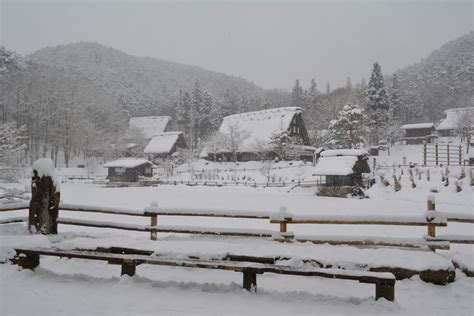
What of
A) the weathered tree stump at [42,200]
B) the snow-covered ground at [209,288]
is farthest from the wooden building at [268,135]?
the snow-covered ground at [209,288]

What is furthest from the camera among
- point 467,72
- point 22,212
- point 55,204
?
point 467,72

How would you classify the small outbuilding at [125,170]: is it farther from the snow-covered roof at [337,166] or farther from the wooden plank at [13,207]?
the wooden plank at [13,207]

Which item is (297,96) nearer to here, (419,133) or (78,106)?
(419,133)

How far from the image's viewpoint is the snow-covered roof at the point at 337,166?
28.3 meters

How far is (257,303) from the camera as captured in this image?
4.77 m

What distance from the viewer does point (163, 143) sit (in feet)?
206

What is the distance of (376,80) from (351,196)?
34.6 meters

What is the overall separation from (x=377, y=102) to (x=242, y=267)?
182 feet

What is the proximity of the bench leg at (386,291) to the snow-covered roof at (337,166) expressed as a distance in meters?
24.4

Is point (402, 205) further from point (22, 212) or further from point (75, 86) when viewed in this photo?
point (75, 86)

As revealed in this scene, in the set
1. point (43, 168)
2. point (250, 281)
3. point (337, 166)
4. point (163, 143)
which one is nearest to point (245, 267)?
point (250, 281)

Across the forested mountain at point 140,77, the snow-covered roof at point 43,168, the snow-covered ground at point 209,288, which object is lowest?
the snow-covered ground at point 209,288

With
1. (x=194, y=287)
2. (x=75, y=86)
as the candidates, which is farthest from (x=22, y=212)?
(x=75, y=86)

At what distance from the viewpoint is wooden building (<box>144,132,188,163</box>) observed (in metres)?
61.4
